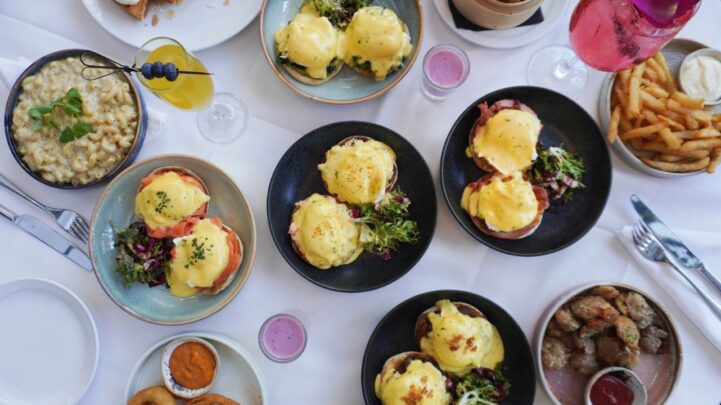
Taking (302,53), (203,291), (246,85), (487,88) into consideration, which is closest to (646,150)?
(487,88)

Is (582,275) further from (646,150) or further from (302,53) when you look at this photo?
(302,53)

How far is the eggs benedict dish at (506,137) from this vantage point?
2.19 m

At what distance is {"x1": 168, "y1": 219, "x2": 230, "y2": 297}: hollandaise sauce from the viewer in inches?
83.0

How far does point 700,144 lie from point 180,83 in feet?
6.87

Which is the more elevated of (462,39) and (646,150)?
(462,39)

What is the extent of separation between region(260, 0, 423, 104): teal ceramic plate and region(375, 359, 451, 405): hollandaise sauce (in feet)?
3.72

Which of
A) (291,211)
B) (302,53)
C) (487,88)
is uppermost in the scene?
(302,53)

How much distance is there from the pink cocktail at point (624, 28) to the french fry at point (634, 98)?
0.68 ft

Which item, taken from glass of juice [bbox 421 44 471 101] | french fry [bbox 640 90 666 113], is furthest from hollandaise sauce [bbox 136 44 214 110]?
french fry [bbox 640 90 666 113]

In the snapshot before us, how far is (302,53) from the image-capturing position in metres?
2.23

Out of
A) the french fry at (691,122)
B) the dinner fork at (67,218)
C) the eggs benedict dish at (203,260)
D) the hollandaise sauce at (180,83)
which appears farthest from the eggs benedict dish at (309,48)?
the french fry at (691,122)

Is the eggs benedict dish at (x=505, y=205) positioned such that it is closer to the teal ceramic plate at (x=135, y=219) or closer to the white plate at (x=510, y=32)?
the white plate at (x=510, y=32)

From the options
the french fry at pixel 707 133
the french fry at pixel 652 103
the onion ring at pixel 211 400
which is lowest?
the onion ring at pixel 211 400

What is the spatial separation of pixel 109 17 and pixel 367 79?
1168 millimetres
